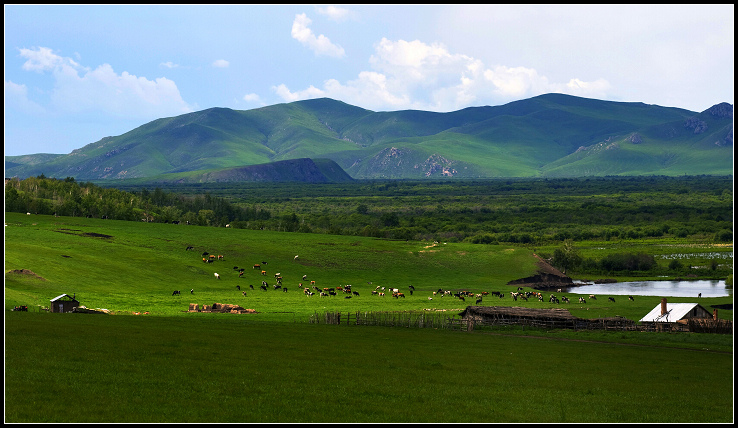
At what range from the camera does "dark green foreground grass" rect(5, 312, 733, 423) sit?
2373 cm

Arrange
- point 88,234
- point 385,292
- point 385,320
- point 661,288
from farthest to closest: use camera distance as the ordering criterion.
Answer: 1. point 88,234
2. point 661,288
3. point 385,292
4. point 385,320

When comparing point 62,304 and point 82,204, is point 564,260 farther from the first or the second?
point 82,204

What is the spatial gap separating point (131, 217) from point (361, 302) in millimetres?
84526

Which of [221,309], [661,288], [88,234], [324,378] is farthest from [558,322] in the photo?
[88,234]

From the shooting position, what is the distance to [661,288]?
355 feet

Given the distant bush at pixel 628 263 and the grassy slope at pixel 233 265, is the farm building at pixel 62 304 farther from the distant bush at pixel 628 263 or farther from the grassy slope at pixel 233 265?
the distant bush at pixel 628 263

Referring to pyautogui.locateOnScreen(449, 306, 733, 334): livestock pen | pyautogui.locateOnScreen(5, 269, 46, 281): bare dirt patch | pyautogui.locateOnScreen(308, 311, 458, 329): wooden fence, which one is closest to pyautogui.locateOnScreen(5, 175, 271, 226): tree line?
pyautogui.locateOnScreen(5, 269, 46, 281): bare dirt patch

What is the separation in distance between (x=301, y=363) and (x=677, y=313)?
42.1m

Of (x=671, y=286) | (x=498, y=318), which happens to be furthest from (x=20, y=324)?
(x=671, y=286)

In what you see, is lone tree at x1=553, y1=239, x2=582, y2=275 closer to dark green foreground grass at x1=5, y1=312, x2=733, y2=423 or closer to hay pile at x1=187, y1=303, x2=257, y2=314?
hay pile at x1=187, y1=303, x2=257, y2=314

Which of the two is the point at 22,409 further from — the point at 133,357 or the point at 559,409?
the point at 559,409

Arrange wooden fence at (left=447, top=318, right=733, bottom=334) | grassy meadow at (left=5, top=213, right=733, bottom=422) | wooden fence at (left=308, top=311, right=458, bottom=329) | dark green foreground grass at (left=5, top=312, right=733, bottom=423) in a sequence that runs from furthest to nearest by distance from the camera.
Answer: wooden fence at (left=308, top=311, right=458, bottom=329) < wooden fence at (left=447, top=318, right=733, bottom=334) < grassy meadow at (left=5, top=213, right=733, bottom=422) < dark green foreground grass at (left=5, top=312, right=733, bottom=423)

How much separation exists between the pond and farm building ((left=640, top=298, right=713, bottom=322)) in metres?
35.7

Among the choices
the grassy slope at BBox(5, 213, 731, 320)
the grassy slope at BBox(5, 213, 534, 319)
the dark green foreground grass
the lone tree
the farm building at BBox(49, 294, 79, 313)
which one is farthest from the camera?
the lone tree
